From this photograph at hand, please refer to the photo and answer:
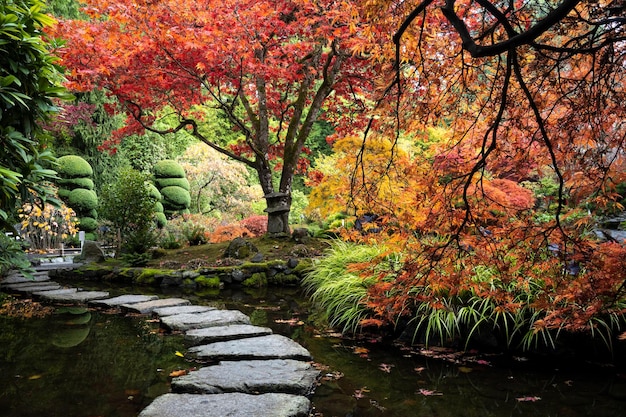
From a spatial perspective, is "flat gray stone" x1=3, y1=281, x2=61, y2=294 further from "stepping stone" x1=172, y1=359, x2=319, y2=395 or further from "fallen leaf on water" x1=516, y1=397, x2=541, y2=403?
"fallen leaf on water" x1=516, y1=397, x2=541, y2=403

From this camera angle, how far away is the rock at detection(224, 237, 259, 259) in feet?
27.8

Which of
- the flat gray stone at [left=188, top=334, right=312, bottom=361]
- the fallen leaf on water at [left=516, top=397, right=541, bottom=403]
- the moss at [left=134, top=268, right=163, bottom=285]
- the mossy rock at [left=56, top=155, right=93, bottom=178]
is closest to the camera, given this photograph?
the fallen leaf on water at [left=516, top=397, right=541, bottom=403]

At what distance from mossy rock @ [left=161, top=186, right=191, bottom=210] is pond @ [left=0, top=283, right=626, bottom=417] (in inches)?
441

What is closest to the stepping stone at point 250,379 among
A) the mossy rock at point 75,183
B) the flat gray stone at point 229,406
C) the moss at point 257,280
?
the flat gray stone at point 229,406

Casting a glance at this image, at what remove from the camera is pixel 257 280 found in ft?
25.1

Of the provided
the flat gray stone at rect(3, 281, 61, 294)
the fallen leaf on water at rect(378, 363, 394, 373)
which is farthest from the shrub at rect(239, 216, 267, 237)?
the fallen leaf on water at rect(378, 363, 394, 373)

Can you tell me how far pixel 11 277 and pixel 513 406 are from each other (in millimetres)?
7717

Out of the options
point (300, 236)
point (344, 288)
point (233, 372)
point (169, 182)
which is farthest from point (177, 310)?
point (169, 182)

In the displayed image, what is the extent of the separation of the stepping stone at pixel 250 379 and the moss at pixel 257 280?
455cm

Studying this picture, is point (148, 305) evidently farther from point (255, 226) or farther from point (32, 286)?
point (255, 226)

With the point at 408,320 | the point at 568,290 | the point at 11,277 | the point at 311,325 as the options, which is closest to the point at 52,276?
the point at 11,277

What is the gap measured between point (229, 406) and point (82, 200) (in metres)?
12.8

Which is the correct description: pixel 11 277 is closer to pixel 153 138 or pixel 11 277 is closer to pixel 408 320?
pixel 408 320

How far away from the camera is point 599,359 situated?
3.63 metres
